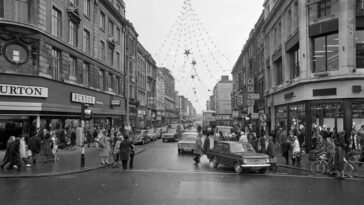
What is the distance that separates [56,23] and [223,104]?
2139 inches

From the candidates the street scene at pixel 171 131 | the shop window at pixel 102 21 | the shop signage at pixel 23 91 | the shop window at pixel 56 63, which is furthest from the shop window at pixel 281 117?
the shop signage at pixel 23 91

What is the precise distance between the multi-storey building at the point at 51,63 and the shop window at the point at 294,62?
18.5 m

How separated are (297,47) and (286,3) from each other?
187 inches

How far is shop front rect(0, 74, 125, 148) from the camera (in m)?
21.8

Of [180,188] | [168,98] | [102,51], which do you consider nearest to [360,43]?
[180,188]

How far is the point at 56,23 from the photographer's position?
87.9ft

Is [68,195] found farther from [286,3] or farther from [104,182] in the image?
[286,3]

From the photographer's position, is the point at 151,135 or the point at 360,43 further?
the point at 151,135

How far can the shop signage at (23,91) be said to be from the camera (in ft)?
70.4

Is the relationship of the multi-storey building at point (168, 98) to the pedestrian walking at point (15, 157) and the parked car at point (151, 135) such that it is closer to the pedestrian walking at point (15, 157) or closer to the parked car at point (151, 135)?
the parked car at point (151, 135)

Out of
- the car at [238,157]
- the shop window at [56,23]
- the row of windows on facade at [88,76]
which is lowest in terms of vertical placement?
the car at [238,157]

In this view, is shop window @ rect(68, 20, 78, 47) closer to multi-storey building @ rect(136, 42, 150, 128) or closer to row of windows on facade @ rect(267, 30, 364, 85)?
row of windows on facade @ rect(267, 30, 364, 85)

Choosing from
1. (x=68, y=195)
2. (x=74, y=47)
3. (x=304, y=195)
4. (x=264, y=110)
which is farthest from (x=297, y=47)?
(x=68, y=195)

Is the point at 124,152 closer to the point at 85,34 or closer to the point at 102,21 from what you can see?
the point at 85,34
